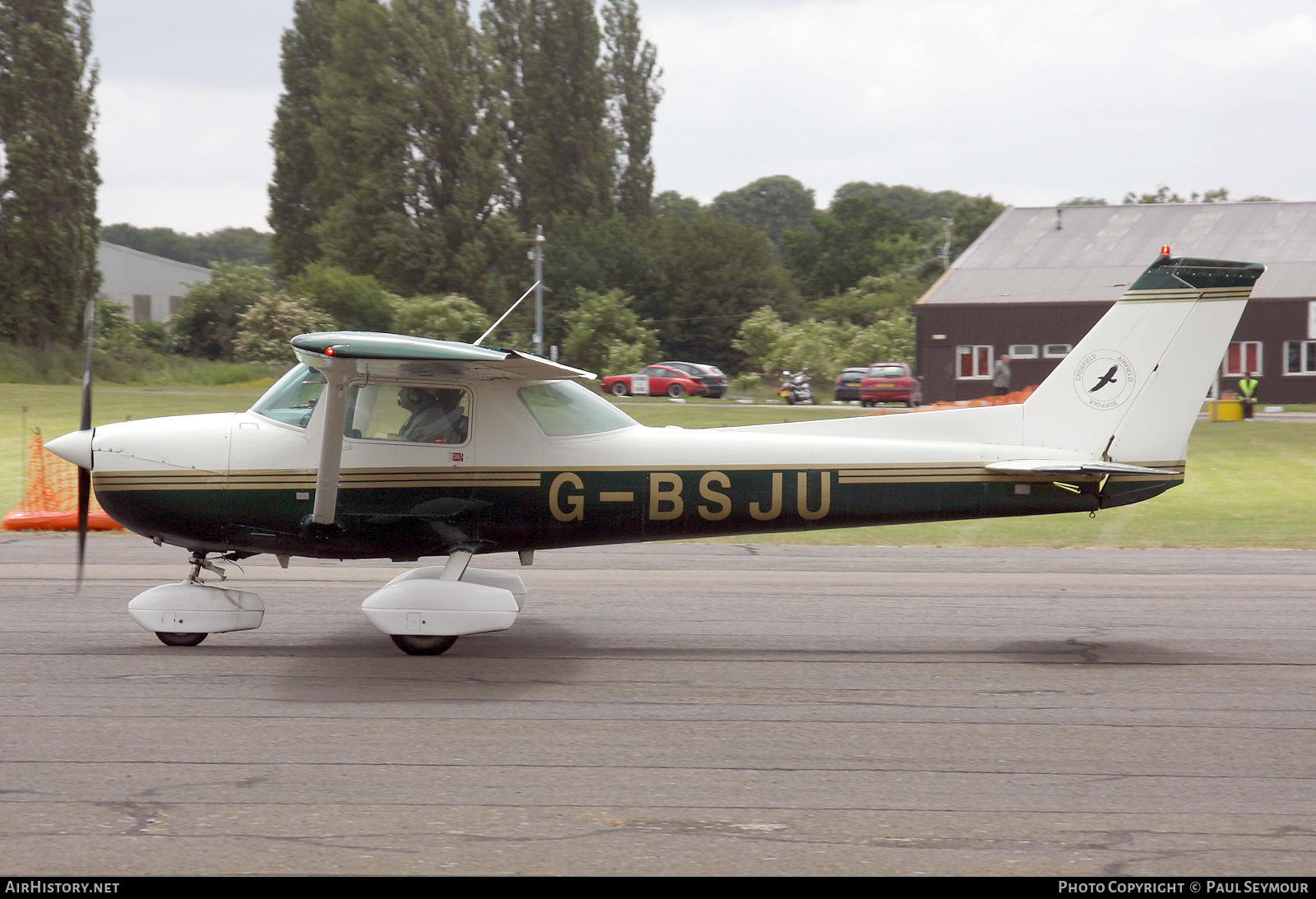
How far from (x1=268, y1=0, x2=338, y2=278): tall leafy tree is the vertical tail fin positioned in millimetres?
73066

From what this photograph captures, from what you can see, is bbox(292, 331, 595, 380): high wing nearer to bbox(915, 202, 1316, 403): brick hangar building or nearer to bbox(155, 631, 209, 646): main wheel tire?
bbox(155, 631, 209, 646): main wheel tire

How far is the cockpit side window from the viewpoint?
791 cm

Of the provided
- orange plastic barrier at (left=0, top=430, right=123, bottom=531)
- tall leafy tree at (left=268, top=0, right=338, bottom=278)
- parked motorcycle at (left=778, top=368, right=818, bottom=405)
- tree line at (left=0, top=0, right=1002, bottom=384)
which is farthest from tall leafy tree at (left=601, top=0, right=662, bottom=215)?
orange plastic barrier at (left=0, top=430, right=123, bottom=531)

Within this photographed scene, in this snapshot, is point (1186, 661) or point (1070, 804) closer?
point (1070, 804)

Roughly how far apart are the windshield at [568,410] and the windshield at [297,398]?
1.44 meters

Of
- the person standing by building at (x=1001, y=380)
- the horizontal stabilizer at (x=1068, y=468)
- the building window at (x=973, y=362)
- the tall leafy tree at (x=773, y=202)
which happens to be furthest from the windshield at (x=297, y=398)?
the tall leafy tree at (x=773, y=202)

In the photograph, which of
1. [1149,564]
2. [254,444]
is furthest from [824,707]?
[1149,564]

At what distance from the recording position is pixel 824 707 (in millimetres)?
6680

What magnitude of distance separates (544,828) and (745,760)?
128cm

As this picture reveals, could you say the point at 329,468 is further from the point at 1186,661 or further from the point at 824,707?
the point at 1186,661

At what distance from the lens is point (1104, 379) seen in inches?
314

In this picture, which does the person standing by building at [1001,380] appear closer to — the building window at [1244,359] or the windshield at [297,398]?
the building window at [1244,359]

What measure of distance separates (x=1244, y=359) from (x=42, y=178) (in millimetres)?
48627

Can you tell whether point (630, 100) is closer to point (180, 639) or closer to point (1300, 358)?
point (1300, 358)
